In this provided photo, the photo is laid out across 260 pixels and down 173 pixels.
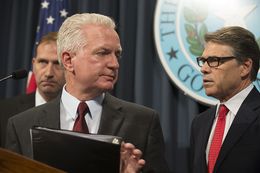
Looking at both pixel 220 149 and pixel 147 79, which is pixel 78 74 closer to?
pixel 220 149

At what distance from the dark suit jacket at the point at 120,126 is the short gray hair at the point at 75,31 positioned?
0.24m

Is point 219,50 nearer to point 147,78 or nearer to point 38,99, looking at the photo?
point 147,78

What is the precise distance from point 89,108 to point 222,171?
791 mm

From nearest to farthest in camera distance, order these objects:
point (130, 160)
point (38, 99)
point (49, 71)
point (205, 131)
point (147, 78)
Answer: point (130, 160), point (205, 131), point (49, 71), point (38, 99), point (147, 78)

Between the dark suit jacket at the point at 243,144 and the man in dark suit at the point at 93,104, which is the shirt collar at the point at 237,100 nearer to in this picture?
the dark suit jacket at the point at 243,144

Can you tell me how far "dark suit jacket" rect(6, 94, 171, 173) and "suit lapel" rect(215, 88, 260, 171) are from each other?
A: 52 cm

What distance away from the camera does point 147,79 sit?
3.39 metres

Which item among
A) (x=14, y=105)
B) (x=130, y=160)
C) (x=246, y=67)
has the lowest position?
(x=14, y=105)

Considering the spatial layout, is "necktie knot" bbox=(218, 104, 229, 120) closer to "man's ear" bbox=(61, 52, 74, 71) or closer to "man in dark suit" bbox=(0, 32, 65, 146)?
"man's ear" bbox=(61, 52, 74, 71)

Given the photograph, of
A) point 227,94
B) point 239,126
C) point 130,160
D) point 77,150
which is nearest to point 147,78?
point 227,94

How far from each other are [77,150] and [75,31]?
2.14 ft

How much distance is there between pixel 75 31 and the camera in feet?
6.31

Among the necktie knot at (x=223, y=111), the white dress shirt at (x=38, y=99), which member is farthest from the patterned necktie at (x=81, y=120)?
the white dress shirt at (x=38, y=99)

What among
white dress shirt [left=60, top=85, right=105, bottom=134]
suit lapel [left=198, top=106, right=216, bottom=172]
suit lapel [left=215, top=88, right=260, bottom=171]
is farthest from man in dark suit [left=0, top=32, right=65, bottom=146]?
suit lapel [left=215, top=88, right=260, bottom=171]
